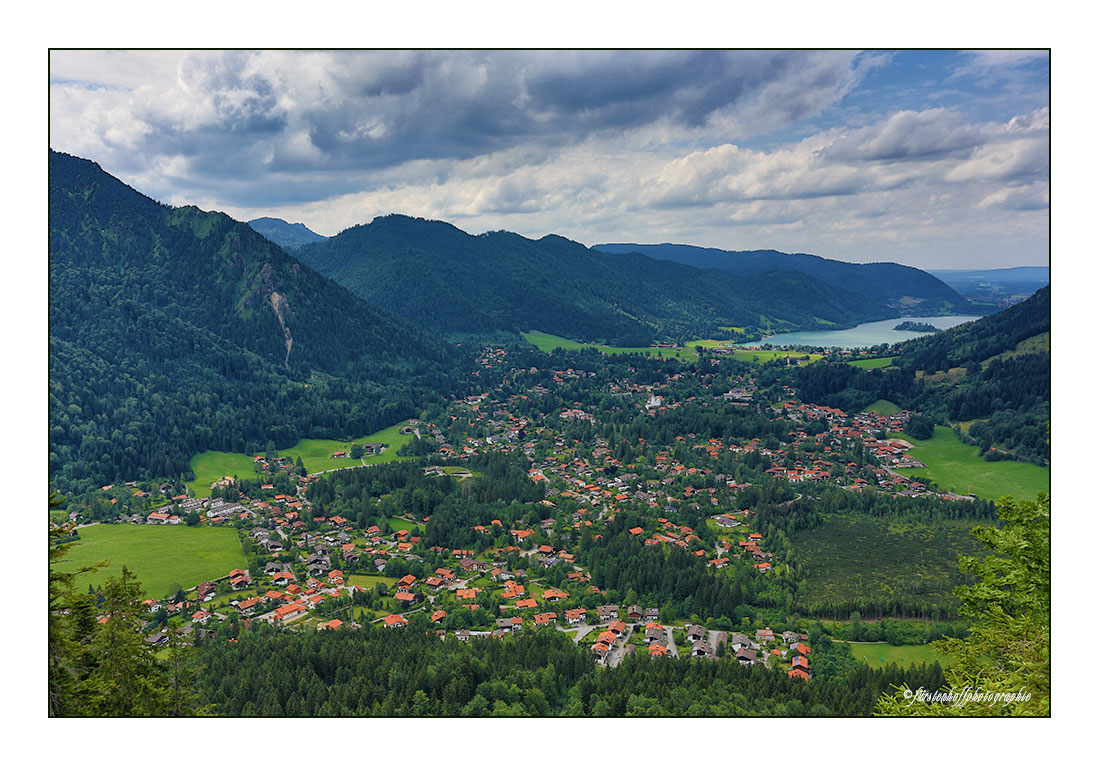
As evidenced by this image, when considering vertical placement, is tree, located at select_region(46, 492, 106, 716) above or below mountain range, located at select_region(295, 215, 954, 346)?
below

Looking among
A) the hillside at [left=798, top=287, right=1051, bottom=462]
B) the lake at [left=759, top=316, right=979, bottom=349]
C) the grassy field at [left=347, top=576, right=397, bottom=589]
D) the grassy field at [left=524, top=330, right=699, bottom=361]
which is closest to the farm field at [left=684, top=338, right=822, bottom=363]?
the grassy field at [left=524, top=330, right=699, bottom=361]

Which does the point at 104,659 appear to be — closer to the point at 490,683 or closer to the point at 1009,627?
the point at 490,683

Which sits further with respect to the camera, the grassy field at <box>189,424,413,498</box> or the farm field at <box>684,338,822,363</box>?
the farm field at <box>684,338,822,363</box>

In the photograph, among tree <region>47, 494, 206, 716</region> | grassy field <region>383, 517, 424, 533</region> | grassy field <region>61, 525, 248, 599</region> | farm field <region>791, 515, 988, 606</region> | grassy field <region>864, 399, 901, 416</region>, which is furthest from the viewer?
grassy field <region>864, 399, 901, 416</region>

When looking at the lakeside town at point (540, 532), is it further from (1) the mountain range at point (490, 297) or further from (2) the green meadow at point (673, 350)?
(1) the mountain range at point (490, 297)

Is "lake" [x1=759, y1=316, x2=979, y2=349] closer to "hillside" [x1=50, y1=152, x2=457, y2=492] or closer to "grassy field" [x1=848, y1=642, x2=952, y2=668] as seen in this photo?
"hillside" [x1=50, y1=152, x2=457, y2=492]

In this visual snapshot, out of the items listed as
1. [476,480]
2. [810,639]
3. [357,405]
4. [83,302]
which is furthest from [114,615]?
[83,302]

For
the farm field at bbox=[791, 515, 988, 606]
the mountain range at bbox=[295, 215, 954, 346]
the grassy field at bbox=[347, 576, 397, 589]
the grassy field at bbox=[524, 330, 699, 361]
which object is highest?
the mountain range at bbox=[295, 215, 954, 346]
